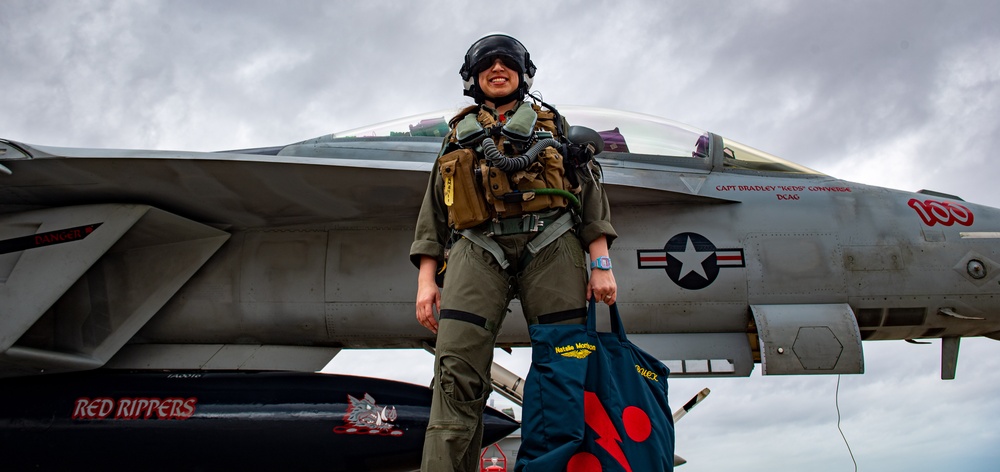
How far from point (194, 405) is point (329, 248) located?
4.45 feet

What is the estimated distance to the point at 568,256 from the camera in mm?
2742

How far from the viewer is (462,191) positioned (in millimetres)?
2748

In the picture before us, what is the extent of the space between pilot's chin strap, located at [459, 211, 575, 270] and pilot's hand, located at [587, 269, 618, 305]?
23cm

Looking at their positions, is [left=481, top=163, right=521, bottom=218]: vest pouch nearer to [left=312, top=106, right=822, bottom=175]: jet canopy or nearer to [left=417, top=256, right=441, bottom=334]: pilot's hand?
[left=417, top=256, right=441, bottom=334]: pilot's hand

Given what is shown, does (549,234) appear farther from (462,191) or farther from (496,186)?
(462,191)

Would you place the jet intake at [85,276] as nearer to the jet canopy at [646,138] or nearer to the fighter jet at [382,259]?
the fighter jet at [382,259]

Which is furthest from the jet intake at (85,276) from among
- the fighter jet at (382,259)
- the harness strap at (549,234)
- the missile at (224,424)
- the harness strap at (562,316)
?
the harness strap at (562,316)

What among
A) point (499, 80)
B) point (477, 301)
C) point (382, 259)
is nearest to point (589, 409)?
point (477, 301)

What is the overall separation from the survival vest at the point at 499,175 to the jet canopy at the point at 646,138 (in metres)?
2.33

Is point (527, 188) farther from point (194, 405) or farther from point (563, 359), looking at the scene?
point (194, 405)

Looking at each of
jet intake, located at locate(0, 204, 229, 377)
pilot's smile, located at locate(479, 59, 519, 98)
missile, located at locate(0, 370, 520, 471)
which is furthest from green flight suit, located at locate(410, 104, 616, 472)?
jet intake, located at locate(0, 204, 229, 377)

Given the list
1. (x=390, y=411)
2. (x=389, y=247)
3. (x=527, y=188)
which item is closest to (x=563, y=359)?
(x=527, y=188)

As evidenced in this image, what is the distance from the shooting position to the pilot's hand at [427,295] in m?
2.72

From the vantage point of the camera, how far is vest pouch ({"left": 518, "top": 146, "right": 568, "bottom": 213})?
8.91 feet
